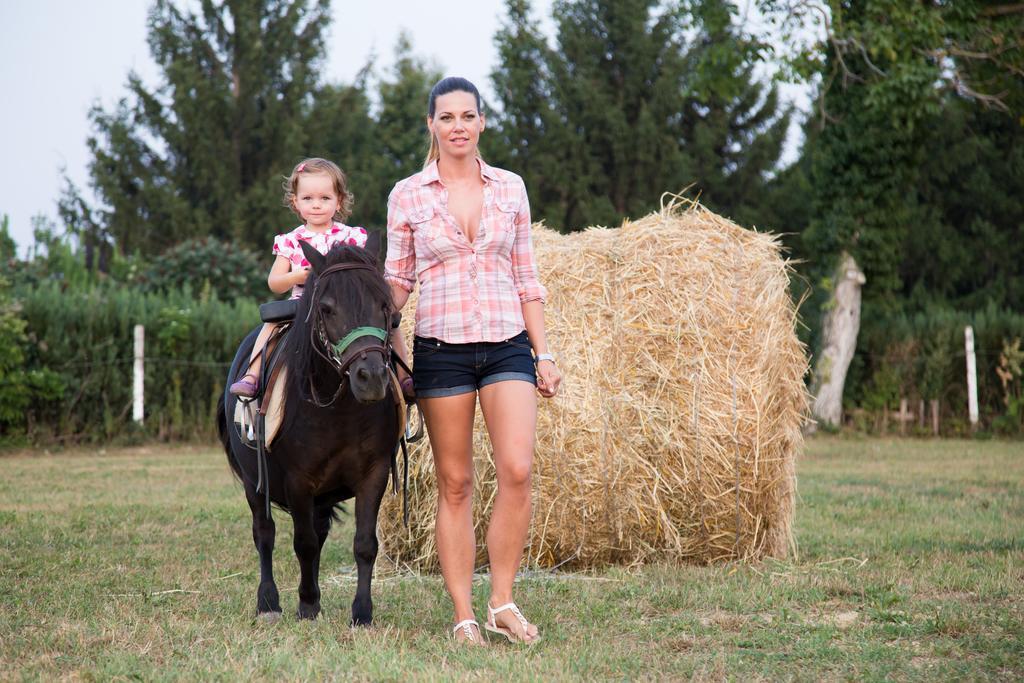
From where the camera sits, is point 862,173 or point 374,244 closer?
point 374,244

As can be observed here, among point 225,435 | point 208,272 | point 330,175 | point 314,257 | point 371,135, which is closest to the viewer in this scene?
point 314,257

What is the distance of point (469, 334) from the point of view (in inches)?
170

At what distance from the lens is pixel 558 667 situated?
3928 millimetres

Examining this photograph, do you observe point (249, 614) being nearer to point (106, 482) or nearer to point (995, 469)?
point (106, 482)

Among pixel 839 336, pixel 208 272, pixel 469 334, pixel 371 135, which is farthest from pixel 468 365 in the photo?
pixel 371 135

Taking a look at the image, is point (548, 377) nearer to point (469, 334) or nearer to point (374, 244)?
point (469, 334)

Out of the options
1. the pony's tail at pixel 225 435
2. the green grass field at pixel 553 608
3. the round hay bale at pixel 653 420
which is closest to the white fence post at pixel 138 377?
the green grass field at pixel 553 608

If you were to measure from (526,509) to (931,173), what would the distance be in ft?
73.0

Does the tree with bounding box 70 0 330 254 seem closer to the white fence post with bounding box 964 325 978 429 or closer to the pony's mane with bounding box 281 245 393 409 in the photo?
the white fence post with bounding box 964 325 978 429

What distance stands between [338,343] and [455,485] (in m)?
0.80

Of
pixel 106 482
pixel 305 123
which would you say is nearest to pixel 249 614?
pixel 106 482

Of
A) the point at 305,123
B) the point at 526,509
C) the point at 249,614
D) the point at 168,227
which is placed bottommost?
the point at 249,614

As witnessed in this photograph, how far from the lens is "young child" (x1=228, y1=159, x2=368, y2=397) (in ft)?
16.4

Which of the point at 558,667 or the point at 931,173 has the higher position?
the point at 931,173
